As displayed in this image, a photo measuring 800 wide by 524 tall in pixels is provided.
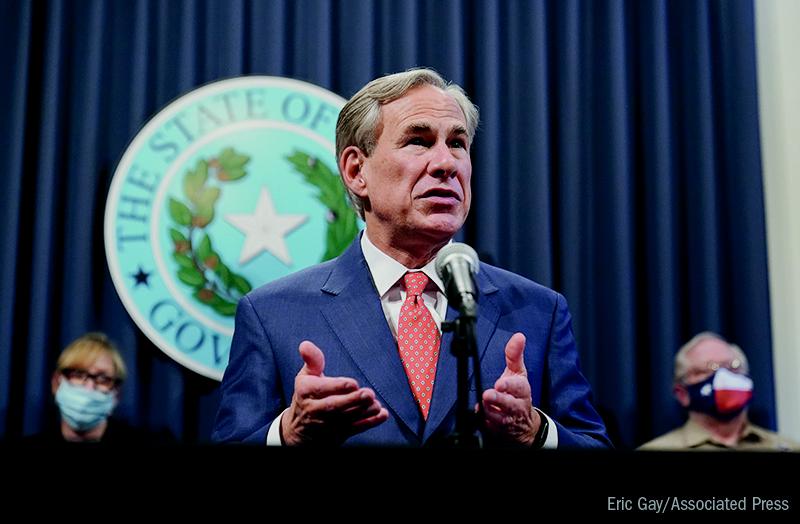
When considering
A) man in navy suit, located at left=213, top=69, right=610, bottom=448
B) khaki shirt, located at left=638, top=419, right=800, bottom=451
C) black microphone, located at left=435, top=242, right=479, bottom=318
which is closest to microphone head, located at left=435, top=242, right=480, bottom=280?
black microphone, located at left=435, top=242, right=479, bottom=318

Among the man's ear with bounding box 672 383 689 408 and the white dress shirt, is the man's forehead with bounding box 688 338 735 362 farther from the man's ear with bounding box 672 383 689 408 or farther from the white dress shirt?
the white dress shirt

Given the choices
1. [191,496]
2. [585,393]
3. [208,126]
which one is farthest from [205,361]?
[191,496]

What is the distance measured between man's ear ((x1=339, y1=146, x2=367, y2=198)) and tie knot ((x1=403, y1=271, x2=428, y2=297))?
27 cm

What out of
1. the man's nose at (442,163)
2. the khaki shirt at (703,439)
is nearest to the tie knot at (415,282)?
the man's nose at (442,163)

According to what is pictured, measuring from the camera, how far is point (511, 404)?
1566 mm

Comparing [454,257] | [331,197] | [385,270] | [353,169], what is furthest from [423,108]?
[331,197]

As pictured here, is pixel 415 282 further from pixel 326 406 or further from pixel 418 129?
pixel 326 406

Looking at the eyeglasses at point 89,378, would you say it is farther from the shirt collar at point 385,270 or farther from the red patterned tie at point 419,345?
Answer: the red patterned tie at point 419,345

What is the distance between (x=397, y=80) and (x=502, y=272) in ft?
1.64

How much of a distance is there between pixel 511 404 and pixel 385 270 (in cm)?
62

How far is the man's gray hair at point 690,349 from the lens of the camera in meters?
3.10

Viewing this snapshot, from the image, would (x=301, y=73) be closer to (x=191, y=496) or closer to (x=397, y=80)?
(x=397, y=80)

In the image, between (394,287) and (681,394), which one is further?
(681,394)

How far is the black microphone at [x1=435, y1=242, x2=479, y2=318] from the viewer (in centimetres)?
146
